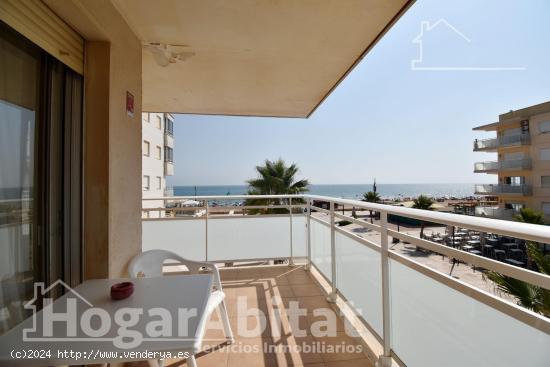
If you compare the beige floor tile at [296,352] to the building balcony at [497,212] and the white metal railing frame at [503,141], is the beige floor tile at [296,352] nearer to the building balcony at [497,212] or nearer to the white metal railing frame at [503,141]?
the building balcony at [497,212]

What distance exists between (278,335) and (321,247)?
118 cm

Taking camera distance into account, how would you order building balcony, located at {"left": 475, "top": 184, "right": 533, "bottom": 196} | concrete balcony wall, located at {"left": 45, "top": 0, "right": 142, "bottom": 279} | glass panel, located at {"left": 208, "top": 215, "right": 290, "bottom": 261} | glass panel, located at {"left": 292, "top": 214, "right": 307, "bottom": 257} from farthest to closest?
building balcony, located at {"left": 475, "top": 184, "right": 533, "bottom": 196} < glass panel, located at {"left": 292, "top": 214, "right": 307, "bottom": 257} < glass panel, located at {"left": 208, "top": 215, "right": 290, "bottom": 261} < concrete balcony wall, located at {"left": 45, "top": 0, "right": 142, "bottom": 279}

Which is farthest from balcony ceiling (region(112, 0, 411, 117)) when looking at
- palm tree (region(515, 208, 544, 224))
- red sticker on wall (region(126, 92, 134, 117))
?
palm tree (region(515, 208, 544, 224))

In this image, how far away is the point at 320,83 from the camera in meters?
2.92

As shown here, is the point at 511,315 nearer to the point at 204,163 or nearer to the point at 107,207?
the point at 107,207

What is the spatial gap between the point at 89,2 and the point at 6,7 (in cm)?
42

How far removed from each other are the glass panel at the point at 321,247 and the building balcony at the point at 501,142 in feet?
72.4

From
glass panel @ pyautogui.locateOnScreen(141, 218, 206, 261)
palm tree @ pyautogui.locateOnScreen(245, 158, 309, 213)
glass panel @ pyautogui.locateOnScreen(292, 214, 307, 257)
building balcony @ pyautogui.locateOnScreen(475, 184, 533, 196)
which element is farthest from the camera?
building balcony @ pyautogui.locateOnScreen(475, 184, 533, 196)

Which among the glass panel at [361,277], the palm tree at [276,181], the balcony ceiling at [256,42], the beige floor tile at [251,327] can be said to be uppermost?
the balcony ceiling at [256,42]

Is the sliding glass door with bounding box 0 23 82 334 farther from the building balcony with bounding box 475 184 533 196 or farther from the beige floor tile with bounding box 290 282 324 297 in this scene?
the building balcony with bounding box 475 184 533 196

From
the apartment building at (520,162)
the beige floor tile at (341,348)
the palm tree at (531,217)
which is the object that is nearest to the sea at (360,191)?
the apartment building at (520,162)

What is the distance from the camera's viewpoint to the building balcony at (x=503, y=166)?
18156 millimetres

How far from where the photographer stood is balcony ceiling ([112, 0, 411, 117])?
1.71 m

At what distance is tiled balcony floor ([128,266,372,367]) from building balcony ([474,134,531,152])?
2244 centimetres
